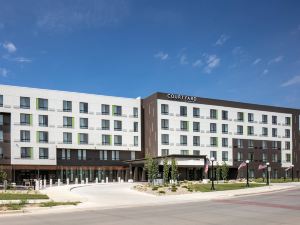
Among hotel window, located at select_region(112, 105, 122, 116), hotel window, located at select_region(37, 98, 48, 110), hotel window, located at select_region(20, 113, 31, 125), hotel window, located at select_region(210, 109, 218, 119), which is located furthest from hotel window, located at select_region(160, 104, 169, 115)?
hotel window, located at select_region(20, 113, 31, 125)

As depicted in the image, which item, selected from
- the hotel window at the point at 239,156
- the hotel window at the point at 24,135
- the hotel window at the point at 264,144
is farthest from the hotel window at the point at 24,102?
the hotel window at the point at 264,144

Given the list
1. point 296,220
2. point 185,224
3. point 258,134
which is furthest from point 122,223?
point 258,134

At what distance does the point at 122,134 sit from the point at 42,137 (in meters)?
14.1

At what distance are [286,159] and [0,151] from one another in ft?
192

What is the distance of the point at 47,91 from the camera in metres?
67.7

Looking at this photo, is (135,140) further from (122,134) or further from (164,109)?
(164,109)

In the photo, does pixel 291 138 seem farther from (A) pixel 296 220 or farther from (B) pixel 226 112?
(A) pixel 296 220

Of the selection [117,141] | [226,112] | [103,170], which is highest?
[226,112]

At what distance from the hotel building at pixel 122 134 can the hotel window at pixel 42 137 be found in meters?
0.16

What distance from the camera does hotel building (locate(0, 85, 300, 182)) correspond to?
65250 mm

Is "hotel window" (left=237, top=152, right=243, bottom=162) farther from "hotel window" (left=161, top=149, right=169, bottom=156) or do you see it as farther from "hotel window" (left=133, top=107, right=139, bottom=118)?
"hotel window" (left=133, top=107, right=139, bottom=118)

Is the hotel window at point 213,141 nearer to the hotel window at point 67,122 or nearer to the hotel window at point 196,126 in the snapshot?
the hotel window at point 196,126

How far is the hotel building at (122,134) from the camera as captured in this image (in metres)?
65.2

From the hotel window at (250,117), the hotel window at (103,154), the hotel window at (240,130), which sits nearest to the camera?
the hotel window at (103,154)
